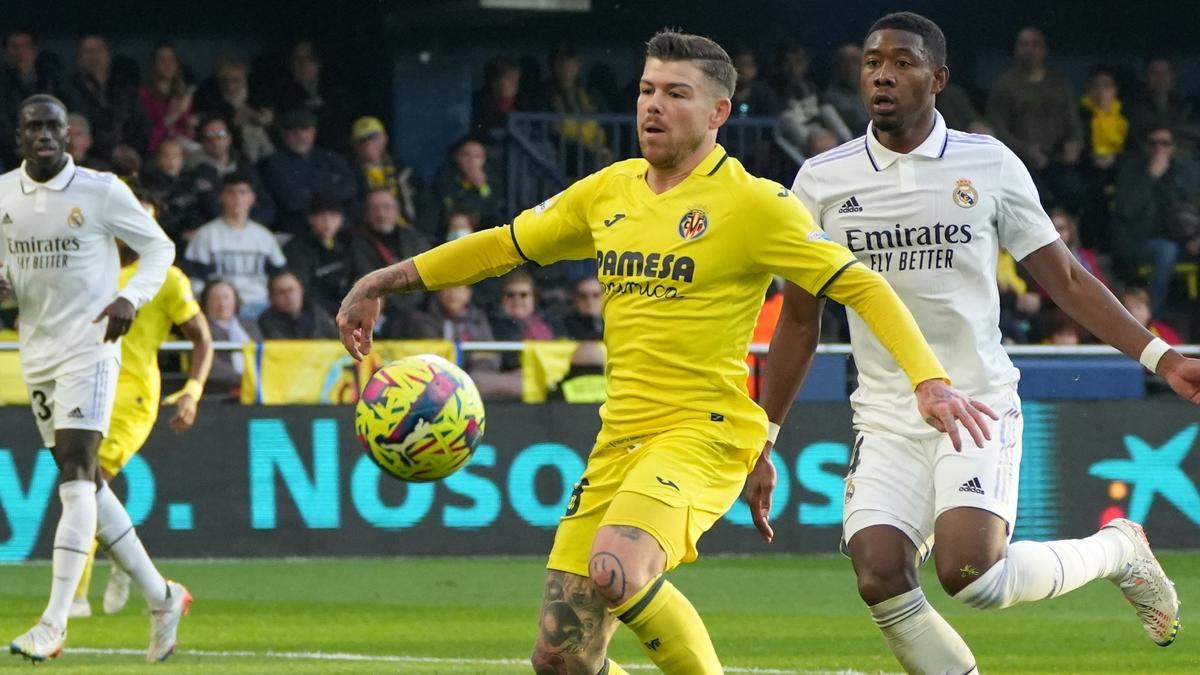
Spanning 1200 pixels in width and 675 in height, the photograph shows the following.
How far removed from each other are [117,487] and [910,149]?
26.4ft

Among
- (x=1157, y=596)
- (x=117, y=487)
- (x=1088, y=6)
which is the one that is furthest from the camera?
(x=1088, y=6)

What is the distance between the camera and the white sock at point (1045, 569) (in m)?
6.46

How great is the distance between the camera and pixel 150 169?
16.8 metres

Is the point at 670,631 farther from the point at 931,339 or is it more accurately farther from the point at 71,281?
the point at 71,281

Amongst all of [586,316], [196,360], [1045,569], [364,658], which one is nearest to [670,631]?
[1045,569]

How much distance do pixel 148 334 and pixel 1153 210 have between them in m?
10.7

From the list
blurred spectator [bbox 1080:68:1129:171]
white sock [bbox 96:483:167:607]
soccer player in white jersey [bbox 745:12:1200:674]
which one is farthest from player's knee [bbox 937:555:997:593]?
blurred spectator [bbox 1080:68:1129:171]

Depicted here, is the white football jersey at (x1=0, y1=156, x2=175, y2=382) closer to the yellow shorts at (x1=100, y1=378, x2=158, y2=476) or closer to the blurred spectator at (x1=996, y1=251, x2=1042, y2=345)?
the yellow shorts at (x1=100, y1=378, x2=158, y2=476)

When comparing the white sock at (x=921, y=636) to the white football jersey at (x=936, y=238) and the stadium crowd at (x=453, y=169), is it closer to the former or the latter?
the white football jersey at (x=936, y=238)

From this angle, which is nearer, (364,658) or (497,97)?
(364,658)

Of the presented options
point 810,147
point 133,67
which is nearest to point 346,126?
point 133,67

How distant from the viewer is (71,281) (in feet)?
32.4

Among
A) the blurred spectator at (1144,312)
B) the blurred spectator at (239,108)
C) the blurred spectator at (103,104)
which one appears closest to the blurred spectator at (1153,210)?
the blurred spectator at (1144,312)

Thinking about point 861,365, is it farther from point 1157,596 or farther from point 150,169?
point 150,169
